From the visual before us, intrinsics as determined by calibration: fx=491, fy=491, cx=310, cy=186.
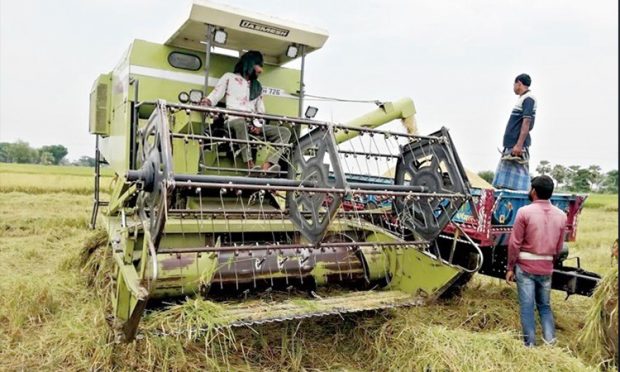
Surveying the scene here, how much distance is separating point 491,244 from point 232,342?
84.4 inches

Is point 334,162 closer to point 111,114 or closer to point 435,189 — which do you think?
point 435,189

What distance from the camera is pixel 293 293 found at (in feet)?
12.2

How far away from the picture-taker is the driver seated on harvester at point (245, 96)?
4262 mm

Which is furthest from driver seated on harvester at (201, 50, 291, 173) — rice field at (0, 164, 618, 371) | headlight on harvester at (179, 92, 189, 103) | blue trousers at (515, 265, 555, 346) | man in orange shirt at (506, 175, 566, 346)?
blue trousers at (515, 265, 555, 346)

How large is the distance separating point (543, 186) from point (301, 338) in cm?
202

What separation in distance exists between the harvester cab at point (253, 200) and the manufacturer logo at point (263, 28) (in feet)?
0.03

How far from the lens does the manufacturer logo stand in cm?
429

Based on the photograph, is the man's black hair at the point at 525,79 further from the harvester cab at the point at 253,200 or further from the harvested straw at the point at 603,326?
the harvested straw at the point at 603,326

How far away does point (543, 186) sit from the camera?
3.47m

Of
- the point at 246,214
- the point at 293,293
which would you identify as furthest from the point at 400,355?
the point at 246,214

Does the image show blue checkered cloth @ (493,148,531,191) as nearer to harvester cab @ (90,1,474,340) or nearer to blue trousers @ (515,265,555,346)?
harvester cab @ (90,1,474,340)

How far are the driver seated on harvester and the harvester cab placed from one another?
123mm

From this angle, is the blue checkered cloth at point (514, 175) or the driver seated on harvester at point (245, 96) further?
the blue checkered cloth at point (514, 175)

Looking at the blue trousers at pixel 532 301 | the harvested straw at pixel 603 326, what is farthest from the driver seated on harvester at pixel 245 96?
the harvested straw at pixel 603 326
